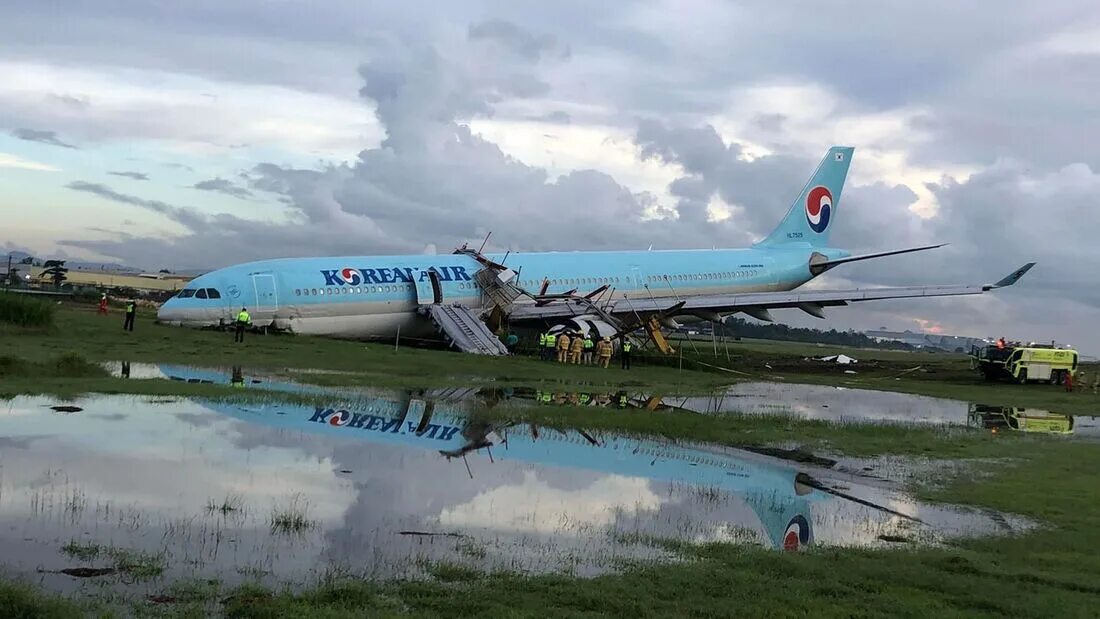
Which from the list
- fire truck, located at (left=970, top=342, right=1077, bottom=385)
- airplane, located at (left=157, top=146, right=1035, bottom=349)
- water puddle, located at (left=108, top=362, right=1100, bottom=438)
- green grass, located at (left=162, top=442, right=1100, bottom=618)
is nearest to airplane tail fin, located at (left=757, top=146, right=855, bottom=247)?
airplane, located at (left=157, top=146, right=1035, bottom=349)

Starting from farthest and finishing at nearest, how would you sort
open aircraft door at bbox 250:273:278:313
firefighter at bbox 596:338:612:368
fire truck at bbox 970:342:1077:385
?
fire truck at bbox 970:342:1077:385, firefighter at bbox 596:338:612:368, open aircraft door at bbox 250:273:278:313

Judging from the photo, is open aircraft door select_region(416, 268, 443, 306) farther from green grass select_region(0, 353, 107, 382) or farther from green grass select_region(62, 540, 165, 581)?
green grass select_region(62, 540, 165, 581)

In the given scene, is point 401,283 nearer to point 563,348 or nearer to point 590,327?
point 563,348

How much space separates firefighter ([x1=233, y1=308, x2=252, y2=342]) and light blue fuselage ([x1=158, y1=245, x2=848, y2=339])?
1.02 m

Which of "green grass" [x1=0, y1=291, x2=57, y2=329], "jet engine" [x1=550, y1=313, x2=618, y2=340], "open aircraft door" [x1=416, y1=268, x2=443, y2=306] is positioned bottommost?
"green grass" [x1=0, y1=291, x2=57, y2=329]

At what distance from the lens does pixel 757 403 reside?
2633 cm

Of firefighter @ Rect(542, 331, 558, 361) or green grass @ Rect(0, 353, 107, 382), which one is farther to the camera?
firefighter @ Rect(542, 331, 558, 361)

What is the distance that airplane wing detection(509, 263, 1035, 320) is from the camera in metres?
43.3

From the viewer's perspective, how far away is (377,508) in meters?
10.2

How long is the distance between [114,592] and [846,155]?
2133 inches

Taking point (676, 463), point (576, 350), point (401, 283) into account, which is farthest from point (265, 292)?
point (676, 463)

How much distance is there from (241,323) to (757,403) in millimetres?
17743

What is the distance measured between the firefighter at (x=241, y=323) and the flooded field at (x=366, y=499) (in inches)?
648

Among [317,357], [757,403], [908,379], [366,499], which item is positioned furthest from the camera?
[908,379]
